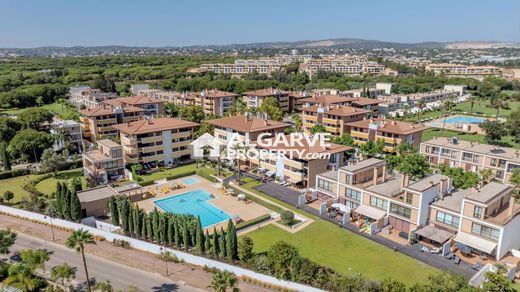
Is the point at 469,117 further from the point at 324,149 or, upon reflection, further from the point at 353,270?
the point at 353,270

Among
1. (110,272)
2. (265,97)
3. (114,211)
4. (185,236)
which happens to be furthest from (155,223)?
(265,97)

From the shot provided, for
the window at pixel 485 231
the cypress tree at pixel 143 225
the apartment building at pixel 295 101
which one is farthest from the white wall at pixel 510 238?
the apartment building at pixel 295 101

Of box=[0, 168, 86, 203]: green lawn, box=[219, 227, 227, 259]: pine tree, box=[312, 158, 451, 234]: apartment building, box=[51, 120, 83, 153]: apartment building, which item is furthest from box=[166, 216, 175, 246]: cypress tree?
box=[51, 120, 83, 153]: apartment building

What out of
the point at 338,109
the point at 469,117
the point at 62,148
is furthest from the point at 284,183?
the point at 469,117

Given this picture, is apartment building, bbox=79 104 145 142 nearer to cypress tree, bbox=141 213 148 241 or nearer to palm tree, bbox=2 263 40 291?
cypress tree, bbox=141 213 148 241

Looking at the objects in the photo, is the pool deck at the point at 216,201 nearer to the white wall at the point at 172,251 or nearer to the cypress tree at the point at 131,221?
Answer: the white wall at the point at 172,251

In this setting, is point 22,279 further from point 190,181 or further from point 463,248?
point 463,248

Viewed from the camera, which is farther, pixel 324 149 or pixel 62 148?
pixel 62 148
